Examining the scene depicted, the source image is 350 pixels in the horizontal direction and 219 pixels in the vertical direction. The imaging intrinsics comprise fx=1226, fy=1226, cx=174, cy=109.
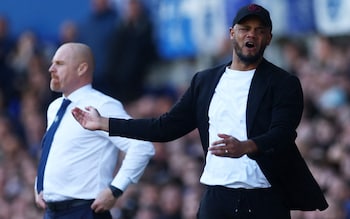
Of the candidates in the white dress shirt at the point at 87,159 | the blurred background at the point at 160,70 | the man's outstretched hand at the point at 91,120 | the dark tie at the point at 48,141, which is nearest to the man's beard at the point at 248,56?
the man's outstretched hand at the point at 91,120

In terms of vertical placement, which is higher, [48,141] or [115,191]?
[48,141]

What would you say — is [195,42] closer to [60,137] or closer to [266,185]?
[60,137]

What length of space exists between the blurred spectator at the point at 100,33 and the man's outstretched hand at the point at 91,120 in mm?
7311

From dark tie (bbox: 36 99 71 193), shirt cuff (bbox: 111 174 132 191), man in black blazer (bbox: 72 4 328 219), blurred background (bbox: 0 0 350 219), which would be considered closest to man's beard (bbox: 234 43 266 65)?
man in black blazer (bbox: 72 4 328 219)

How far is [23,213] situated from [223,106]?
574cm

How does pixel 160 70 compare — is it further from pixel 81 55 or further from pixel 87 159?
pixel 87 159

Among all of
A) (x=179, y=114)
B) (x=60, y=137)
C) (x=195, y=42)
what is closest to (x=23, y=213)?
(x=195, y=42)

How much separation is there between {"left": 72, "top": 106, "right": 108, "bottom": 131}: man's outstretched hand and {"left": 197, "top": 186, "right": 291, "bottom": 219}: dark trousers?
0.71 metres

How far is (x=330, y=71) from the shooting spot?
1167 cm

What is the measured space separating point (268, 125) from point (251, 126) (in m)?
0.09

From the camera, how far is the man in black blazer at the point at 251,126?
657 centimetres

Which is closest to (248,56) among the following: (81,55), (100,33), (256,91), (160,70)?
(256,91)

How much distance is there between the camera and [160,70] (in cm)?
1508

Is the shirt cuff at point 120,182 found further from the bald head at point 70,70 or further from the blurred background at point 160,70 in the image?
the blurred background at point 160,70
